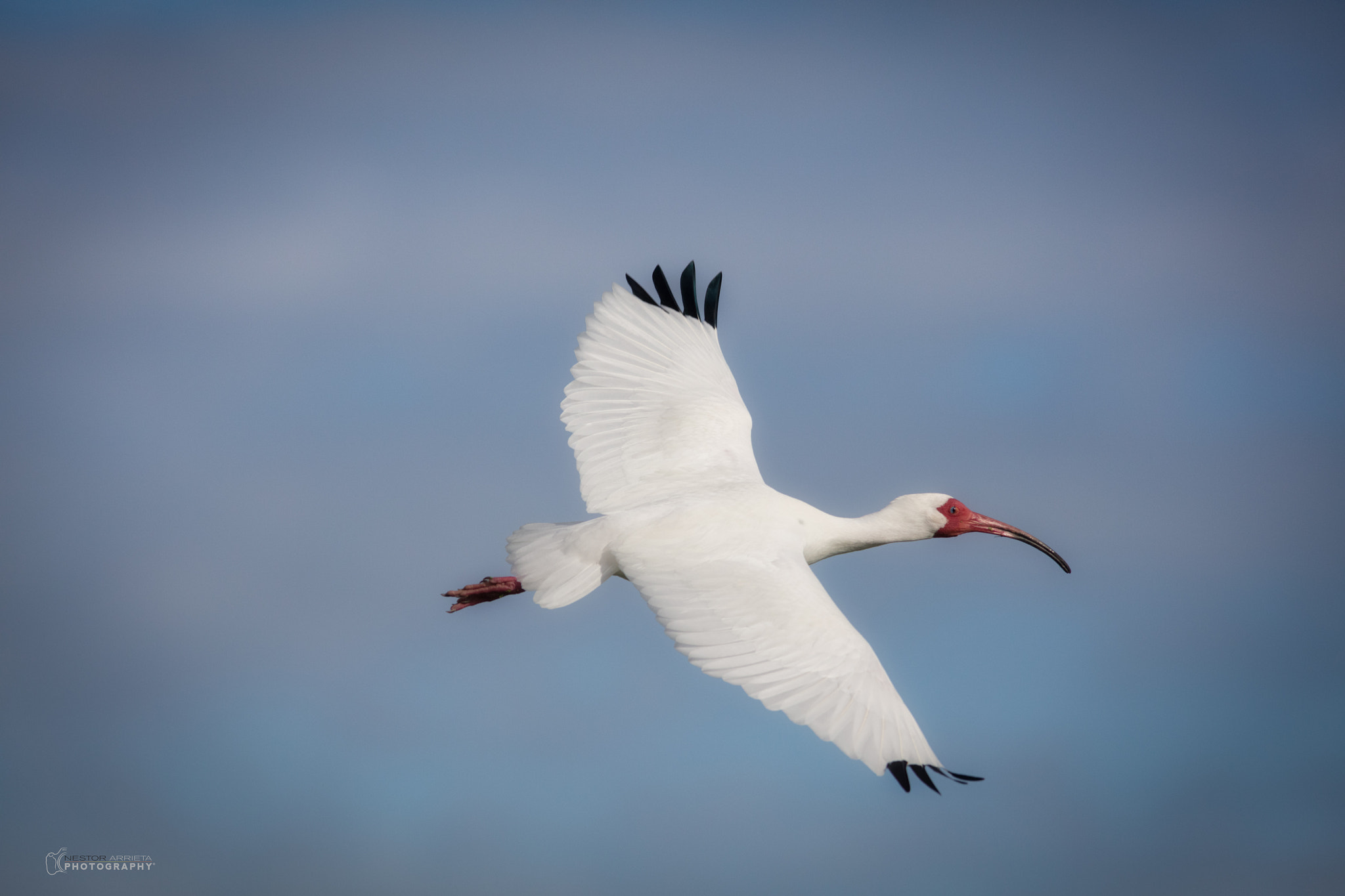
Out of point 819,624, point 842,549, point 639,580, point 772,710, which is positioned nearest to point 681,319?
point 842,549

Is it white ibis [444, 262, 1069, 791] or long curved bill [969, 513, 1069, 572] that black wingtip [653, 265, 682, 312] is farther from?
long curved bill [969, 513, 1069, 572]

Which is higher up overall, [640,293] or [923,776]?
[640,293]

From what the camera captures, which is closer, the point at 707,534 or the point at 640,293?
the point at 707,534

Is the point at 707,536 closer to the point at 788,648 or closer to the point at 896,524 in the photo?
the point at 788,648

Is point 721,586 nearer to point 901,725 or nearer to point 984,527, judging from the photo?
point 901,725

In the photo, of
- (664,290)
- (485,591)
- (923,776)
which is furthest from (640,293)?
(923,776)

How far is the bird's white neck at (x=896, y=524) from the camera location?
1224 centimetres

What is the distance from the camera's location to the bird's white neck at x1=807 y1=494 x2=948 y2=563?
1224 centimetres

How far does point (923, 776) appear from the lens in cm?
854

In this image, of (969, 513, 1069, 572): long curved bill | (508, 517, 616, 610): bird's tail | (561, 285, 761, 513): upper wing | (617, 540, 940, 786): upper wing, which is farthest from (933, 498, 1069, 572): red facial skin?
(508, 517, 616, 610): bird's tail

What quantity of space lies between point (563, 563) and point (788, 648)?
288 centimetres

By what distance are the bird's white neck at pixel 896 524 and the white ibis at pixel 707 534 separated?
0.8 inches

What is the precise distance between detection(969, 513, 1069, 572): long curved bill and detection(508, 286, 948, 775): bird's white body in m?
0.62

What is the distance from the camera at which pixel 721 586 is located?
383 inches
